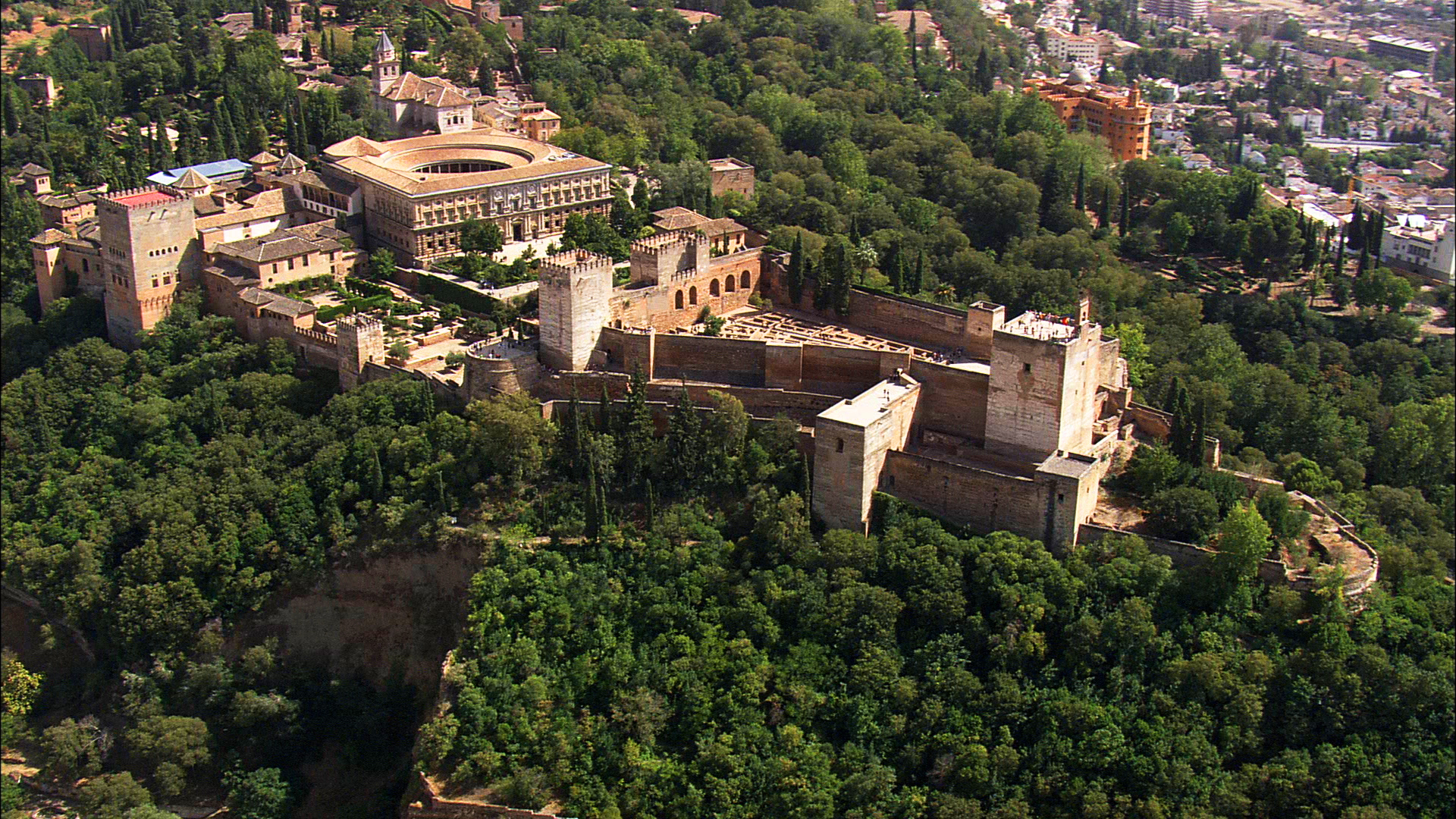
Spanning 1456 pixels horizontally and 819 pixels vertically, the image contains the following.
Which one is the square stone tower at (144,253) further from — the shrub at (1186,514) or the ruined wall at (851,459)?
the shrub at (1186,514)

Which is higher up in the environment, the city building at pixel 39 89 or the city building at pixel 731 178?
the city building at pixel 39 89

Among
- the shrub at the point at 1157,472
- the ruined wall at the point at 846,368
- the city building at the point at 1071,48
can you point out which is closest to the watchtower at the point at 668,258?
the ruined wall at the point at 846,368

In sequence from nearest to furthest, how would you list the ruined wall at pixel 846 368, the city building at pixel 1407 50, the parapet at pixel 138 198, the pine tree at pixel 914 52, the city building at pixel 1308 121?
the ruined wall at pixel 846 368
the parapet at pixel 138 198
the pine tree at pixel 914 52
the city building at pixel 1308 121
the city building at pixel 1407 50

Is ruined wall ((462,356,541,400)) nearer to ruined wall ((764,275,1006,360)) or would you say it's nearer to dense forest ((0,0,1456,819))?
dense forest ((0,0,1456,819))

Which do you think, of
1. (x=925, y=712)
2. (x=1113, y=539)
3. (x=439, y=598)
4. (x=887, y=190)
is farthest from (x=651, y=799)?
(x=887, y=190)

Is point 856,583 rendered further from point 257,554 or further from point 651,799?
point 257,554

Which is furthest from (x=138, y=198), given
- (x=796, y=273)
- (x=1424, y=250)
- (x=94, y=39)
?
(x=1424, y=250)
